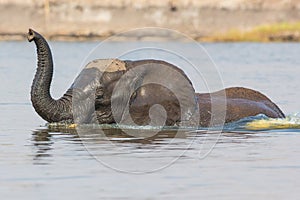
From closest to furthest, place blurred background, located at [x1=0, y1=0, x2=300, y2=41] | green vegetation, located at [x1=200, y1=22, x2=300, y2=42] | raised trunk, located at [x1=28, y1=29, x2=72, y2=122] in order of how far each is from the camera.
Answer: raised trunk, located at [x1=28, y1=29, x2=72, y2=122], green vegetation, located at [x1=200, y1=22, x2=300, y2=42], blurred background, located at [x1=0, y1=0, x2=300, y2=41]

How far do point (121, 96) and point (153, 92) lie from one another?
0.42 m

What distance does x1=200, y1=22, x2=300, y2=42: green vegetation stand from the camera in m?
50.8

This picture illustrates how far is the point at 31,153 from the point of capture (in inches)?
506

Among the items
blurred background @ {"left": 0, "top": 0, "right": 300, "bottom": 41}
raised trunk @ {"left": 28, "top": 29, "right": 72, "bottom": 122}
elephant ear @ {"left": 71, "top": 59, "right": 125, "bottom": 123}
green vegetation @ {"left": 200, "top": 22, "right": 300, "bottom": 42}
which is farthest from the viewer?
blurred background @ {"left": 0, "top": 0, "right": 300, "bottom": 41}

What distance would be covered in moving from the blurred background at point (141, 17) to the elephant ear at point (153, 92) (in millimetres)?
36699

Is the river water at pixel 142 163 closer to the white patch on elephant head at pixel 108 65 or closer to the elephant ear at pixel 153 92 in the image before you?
the elephant ear at pixel 153 92

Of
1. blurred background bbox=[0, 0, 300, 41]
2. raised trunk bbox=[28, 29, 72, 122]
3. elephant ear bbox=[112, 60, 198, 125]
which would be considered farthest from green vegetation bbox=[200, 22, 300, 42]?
raised trunk bbox=[28, 29, 72, 122]

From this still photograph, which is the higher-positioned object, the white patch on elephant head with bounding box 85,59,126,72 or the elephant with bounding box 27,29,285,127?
the white patch on elephant head with bounding box 85,59,126,72

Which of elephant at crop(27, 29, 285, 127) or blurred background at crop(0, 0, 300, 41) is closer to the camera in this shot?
elephant at crop(27, 29, 285, 127)

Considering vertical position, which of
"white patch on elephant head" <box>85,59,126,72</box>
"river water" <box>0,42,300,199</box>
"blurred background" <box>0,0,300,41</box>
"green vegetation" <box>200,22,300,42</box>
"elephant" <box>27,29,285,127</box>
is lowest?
"river water" <box>0,42,300,199</box>

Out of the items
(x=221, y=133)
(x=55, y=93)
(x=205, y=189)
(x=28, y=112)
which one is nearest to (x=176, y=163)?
(x=205, y=189)

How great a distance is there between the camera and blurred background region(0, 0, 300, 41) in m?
52.8

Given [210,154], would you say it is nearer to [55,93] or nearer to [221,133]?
[221,133]

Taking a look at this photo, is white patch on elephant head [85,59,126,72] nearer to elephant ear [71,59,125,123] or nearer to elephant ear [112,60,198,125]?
elephant ear [71,59,125,123]
